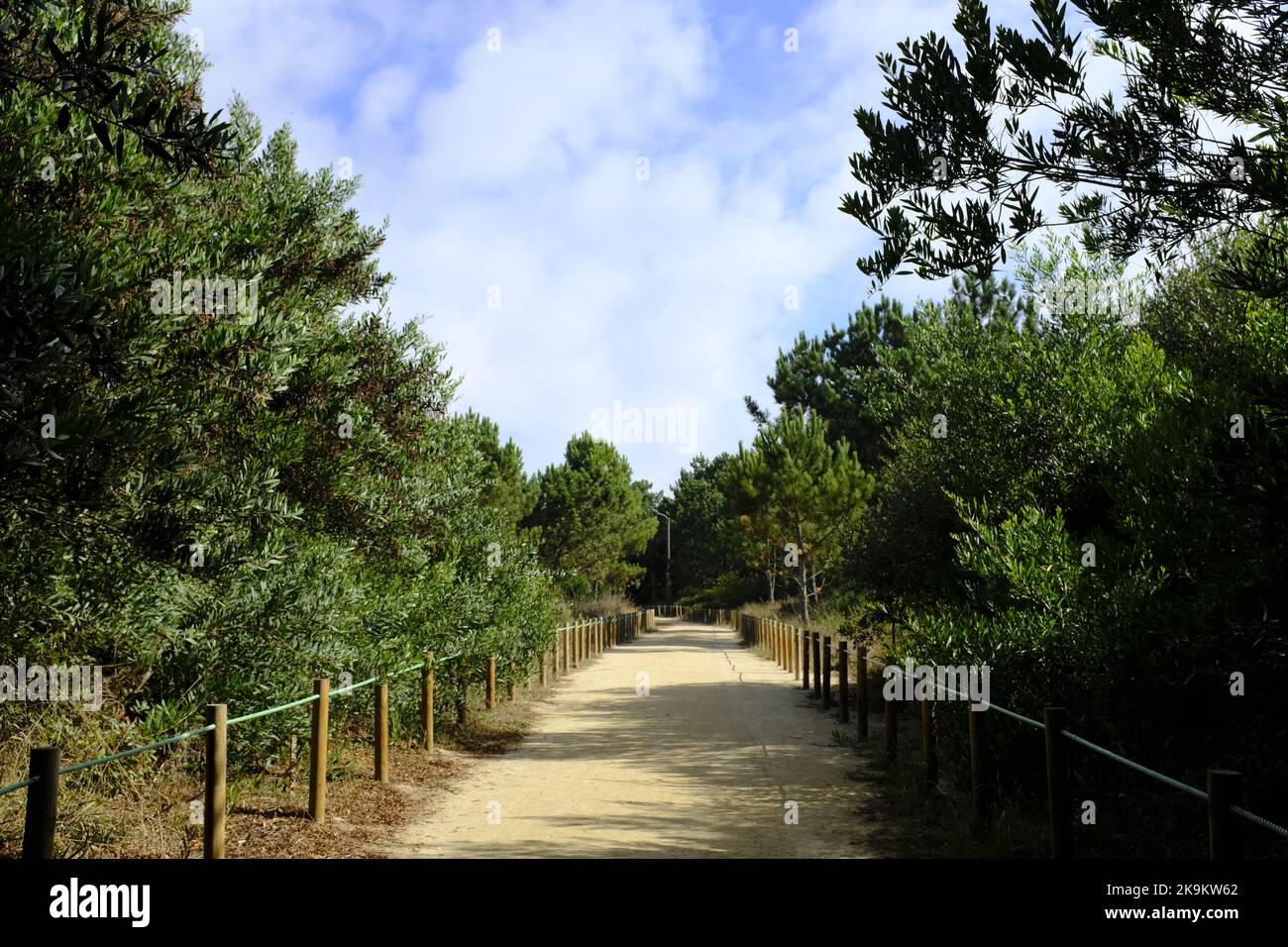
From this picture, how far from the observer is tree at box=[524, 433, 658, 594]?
44375 millimetres

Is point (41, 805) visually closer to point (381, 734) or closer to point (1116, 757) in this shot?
point (1116, 757)

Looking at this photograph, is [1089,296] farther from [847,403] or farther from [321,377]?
[847,403]

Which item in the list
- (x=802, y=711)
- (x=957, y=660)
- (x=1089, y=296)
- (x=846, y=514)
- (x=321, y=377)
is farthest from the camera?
(x=846, y=514)

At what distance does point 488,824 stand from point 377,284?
26.8ft

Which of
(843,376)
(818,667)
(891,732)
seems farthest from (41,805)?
(843,376)

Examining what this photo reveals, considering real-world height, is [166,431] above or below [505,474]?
below

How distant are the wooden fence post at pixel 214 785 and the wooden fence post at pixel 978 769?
219 inches

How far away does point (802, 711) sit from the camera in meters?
16.9

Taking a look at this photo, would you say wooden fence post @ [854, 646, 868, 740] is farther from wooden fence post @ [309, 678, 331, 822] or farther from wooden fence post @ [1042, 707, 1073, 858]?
wooden fence post @ [309, 678, 331, 822]

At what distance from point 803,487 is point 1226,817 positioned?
3105cm

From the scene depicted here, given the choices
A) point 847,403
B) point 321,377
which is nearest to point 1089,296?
point 321,377

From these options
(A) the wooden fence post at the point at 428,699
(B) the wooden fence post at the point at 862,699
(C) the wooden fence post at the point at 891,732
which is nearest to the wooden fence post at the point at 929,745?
(C) the wooden fence post at the point at 891,732

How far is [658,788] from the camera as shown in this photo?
1026cm
